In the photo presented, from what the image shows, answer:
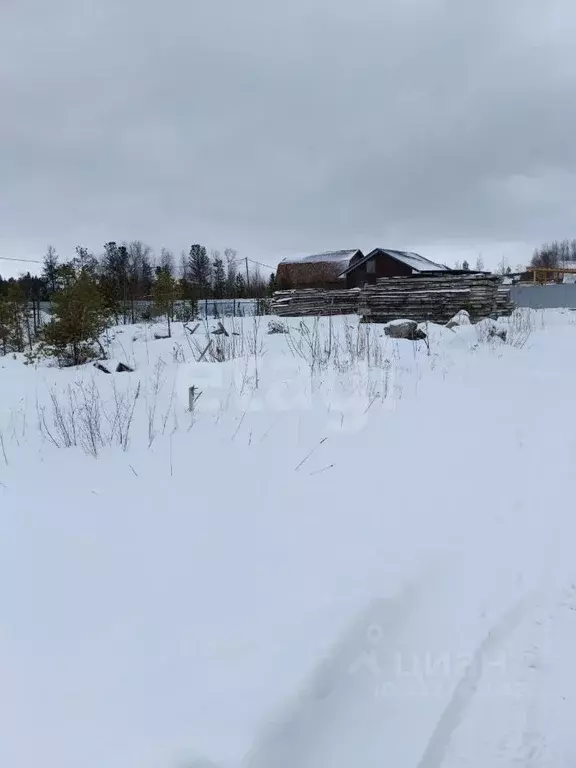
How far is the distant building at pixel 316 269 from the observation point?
37.5 metres

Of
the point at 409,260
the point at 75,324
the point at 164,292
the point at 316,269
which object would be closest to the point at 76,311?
the point at 75,324

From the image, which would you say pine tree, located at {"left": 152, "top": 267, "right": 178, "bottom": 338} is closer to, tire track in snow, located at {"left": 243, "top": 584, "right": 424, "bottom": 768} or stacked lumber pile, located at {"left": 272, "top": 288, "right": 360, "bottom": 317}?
stacked lumber pile, located at {"left": 272, "top": 288, "right": 360, "bottom": 317}

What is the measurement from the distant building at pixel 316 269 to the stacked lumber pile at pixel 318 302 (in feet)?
66.6

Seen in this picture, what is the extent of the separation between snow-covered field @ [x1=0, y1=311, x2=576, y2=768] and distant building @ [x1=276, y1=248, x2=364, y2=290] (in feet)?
112

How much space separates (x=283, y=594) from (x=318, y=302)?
48.8 ft

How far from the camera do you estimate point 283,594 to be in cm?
186

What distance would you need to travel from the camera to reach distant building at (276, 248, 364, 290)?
1478 inches

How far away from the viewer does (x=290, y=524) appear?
239 centimetres

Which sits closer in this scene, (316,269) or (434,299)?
(434,299)

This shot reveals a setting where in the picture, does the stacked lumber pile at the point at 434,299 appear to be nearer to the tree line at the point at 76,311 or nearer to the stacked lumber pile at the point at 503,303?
the stacked lumber pile at the point at 503,303

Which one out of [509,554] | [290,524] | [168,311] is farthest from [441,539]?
[168,311]

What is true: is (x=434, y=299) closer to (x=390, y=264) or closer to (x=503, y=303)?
(x=503, y=303)

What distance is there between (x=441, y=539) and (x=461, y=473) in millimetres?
868

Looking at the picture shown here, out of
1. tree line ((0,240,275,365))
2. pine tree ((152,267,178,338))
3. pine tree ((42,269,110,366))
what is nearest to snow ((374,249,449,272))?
tree line ((0,240,275,365))
